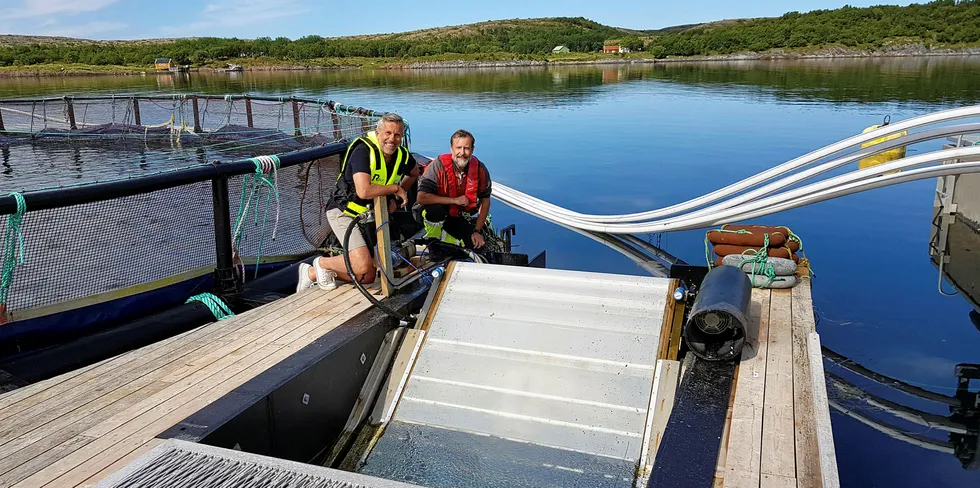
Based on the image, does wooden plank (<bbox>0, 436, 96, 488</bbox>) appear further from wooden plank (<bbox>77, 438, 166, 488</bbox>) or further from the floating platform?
wooden plank (<bbox>77, 438, 166, 488</bbox>)

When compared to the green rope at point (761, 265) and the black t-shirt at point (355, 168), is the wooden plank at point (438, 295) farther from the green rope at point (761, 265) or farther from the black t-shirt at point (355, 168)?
the green rope at point (761, 265)

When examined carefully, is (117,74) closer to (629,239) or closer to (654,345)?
(629,239)

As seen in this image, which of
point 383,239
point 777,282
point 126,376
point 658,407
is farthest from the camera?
point 777,282

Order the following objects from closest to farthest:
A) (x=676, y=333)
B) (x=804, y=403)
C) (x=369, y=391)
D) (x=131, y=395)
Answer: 1. (x=804, y=403)
2. (x=131, y=395)
3. (x=676, y=333)
4. (x=369, y=391)

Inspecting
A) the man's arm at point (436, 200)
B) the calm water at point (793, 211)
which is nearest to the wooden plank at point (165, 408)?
the man's arm at point (436, 200)

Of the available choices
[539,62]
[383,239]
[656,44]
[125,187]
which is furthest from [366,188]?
[656,44]

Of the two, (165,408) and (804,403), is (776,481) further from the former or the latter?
(165,408)

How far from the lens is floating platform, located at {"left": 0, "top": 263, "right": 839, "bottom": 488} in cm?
323

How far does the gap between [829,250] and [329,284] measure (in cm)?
Result: 884

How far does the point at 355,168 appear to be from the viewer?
5496 mm

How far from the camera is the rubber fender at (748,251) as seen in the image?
604 centimetres

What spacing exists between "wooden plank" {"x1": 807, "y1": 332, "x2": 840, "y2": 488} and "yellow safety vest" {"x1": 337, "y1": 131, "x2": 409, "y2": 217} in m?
3.49

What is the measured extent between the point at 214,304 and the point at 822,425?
4.96 metres

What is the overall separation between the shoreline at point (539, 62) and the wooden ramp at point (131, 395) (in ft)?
249
